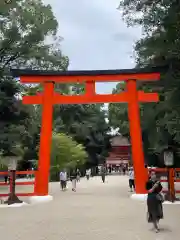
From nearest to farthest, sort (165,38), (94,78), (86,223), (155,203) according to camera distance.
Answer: (155,203)
(86,223)
(165,38)
(94,78)

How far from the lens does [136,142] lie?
66.3 feet

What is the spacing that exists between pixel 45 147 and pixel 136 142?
4722 mm

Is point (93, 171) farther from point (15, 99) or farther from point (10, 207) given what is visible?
point (10, 207)

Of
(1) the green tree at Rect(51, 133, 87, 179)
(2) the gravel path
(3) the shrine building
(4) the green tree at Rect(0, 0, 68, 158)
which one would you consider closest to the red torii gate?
(2) the gravel path

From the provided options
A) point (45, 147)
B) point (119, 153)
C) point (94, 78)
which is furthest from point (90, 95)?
point (119, 153)

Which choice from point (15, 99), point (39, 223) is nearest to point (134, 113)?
point (39, 223)

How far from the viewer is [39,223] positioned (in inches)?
463

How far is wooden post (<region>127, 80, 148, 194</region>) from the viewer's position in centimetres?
1942

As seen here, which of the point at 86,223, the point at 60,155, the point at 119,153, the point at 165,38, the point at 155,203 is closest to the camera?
the point at 155,203

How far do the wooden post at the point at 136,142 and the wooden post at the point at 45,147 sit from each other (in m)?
4.28

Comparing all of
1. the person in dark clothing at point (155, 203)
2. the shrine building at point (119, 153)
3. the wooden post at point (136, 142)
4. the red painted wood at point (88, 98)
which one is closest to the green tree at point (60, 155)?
the red painted wood at point (88, 98)

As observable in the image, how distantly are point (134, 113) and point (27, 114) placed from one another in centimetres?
1385

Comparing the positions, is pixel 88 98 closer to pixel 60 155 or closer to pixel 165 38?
pixel 165 38

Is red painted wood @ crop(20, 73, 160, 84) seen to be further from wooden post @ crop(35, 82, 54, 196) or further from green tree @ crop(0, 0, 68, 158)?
green tree @ crop(0, 0, 68, 158)
